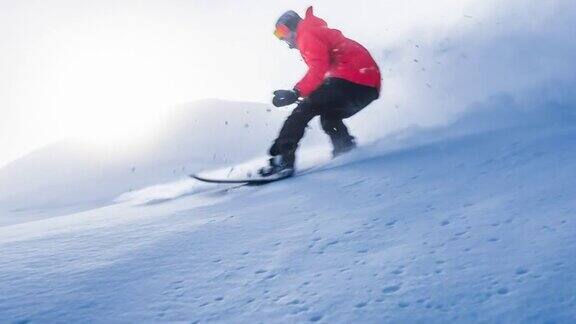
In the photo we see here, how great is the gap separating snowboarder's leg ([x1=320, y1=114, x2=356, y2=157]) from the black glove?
45 cm

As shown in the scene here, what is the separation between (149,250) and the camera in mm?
2025

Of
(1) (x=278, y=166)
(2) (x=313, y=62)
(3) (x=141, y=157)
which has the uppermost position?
(3) (x=141, y=157)

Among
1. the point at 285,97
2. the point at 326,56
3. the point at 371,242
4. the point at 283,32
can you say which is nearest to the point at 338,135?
the point at 285,97

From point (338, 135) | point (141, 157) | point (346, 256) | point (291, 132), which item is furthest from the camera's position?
point (141, 157)

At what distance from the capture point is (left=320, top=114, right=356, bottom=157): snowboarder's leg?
4304 mm

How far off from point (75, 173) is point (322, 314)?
1004 centimetres

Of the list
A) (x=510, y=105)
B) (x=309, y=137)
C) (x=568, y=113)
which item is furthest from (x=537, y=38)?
(x=309, y=137)

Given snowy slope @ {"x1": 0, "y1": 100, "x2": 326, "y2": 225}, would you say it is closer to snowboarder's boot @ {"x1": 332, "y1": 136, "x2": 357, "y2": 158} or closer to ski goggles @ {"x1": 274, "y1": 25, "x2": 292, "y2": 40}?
snowboarder's boot @ {"x1": 332, "y1": 136, "x2": 357, "y2": 158}

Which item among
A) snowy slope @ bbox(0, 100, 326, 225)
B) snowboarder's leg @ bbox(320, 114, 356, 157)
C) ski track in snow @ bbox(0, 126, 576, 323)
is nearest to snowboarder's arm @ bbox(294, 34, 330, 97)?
snowboarder's leg @ bbox(320, 114, 356, 157)

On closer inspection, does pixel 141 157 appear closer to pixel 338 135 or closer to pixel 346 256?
pixel 338 135

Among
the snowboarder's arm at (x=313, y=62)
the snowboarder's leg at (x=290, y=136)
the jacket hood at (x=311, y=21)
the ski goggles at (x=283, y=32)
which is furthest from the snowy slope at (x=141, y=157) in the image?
the jacket hood at (x=311, y=21)

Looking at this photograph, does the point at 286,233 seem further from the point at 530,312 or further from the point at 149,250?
the point at 530,312

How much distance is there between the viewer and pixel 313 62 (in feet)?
12.6

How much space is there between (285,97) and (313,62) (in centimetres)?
35
